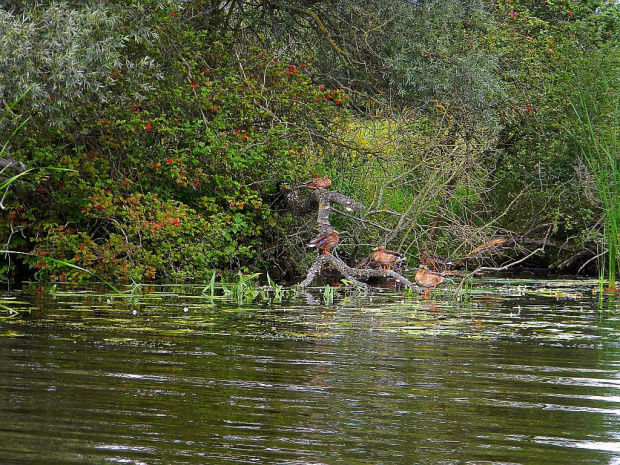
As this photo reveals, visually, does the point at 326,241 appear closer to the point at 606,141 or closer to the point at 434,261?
the point at 434,261

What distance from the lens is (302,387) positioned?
15.5 feet

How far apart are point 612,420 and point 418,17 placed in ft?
35.6

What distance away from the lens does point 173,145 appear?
1305 cm

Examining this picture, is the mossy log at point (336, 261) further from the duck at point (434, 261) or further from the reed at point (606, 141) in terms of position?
the reed at point (606, 141)

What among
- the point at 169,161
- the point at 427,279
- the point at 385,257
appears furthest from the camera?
the point at 169,161

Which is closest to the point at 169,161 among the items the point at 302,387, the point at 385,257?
the point at 385,257

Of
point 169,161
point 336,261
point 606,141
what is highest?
point 606,141

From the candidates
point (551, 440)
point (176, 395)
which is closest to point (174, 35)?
point (176, 395)

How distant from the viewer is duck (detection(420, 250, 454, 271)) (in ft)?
41.3

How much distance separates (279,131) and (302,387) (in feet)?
28.0

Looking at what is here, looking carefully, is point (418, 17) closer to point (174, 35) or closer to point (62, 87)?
point (174, 35)

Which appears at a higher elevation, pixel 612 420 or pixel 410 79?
pixel 410 79

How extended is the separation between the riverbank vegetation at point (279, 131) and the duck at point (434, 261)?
0.17 metres

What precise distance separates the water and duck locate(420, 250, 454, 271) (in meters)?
3.81
